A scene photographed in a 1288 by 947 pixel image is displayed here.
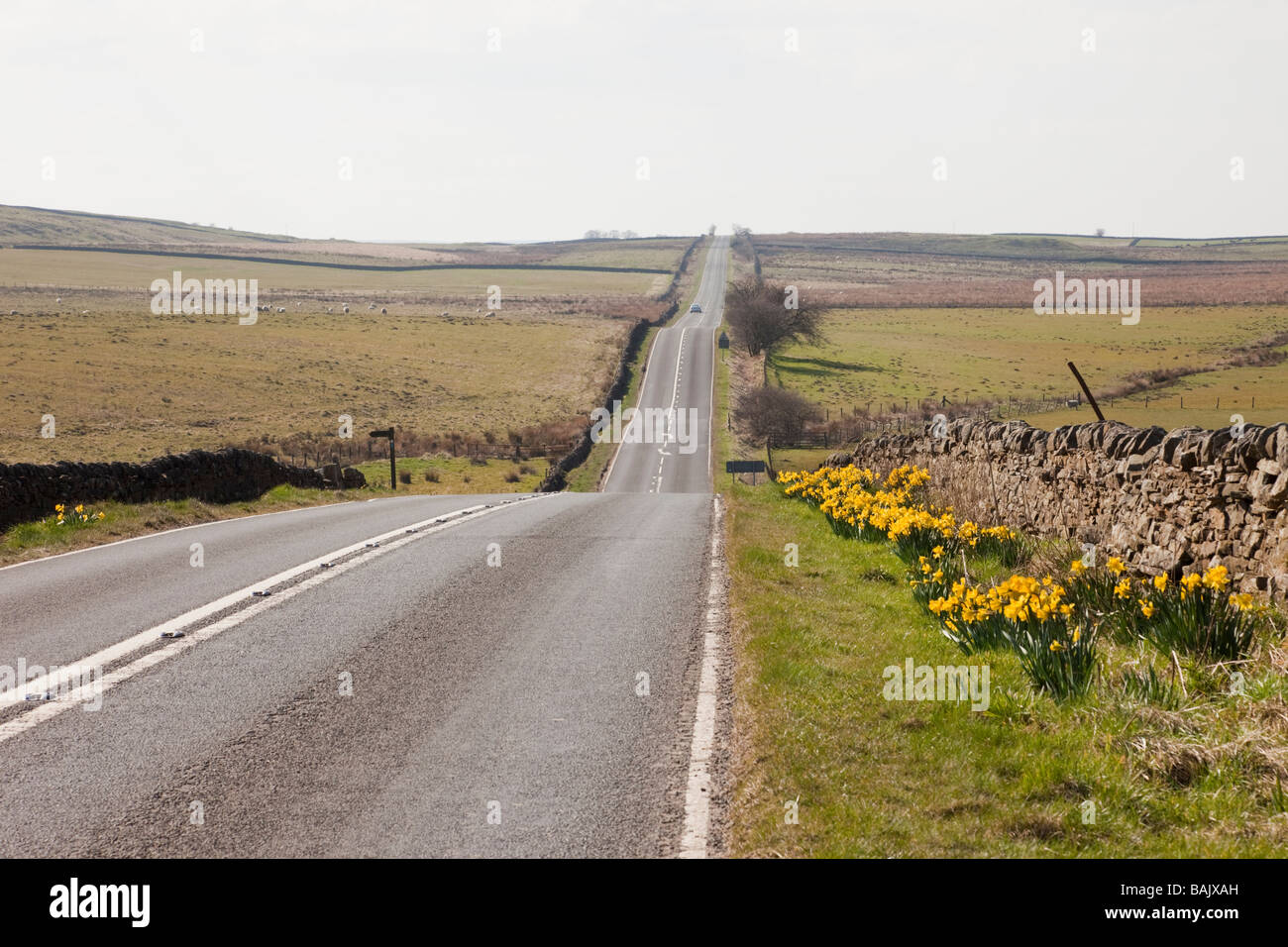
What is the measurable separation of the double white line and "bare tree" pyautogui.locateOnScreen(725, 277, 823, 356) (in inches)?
3445

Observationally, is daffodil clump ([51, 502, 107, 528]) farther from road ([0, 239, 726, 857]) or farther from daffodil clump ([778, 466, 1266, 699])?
daffodil clump ([778, 466, 1266, 699])

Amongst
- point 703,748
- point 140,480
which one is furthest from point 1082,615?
point 140,480

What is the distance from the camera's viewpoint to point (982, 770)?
5664mm

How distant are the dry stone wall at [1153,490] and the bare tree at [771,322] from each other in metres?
85.3

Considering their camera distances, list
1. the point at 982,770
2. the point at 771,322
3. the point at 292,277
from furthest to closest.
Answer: the point at 292,277
the point at 771,322
the point at 982,770

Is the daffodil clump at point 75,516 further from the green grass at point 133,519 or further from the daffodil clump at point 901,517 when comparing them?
the daffodil clump at point 901,517

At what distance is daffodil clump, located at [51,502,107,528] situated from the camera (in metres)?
15.6

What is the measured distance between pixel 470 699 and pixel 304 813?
2065mm

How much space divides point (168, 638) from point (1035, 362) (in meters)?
86.8

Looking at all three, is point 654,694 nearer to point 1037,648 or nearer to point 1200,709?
point 1037,648

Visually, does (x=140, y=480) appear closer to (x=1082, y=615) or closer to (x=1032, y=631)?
(x=1082, y=615)

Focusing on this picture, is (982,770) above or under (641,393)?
under

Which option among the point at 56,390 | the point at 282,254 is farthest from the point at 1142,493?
the point at 282,254

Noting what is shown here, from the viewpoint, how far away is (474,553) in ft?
43.7
